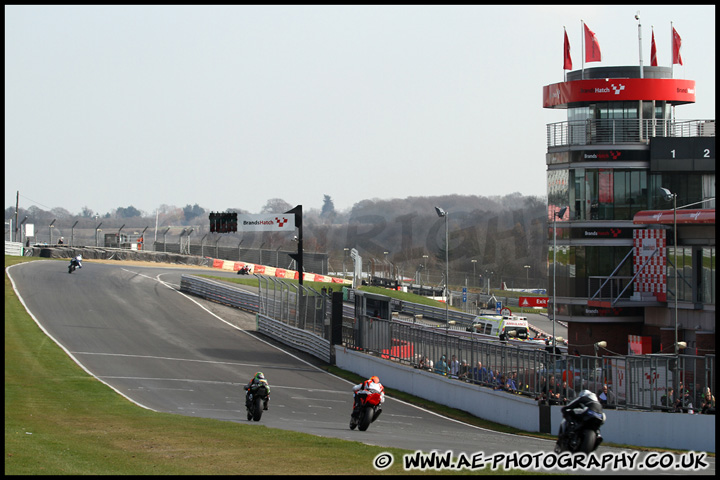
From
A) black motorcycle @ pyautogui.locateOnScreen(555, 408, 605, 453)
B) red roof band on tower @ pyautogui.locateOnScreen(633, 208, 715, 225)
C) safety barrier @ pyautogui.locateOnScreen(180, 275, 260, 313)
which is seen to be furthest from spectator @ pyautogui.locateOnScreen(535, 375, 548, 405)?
safety barrier @ pyautogui.locateOnScreen(180, 275, 260, 313)

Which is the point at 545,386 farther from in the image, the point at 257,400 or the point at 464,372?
the point at 257,400

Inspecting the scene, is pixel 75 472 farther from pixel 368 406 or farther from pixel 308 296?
pixel 308 296

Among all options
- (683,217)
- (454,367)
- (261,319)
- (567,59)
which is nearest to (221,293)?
(261,319)

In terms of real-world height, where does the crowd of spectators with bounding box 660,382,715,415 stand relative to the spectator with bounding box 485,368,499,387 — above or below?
above

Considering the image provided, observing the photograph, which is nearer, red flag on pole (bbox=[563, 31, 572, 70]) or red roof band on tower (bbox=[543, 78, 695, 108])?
Answer: red roof band on tower (bbox=[543, 78, 695, 108])

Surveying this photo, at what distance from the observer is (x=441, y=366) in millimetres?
26453

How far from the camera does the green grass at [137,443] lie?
12.0 meters

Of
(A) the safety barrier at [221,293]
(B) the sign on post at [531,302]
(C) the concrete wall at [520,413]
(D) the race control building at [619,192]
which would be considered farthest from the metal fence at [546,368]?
(B) the sign on post at [531,302]

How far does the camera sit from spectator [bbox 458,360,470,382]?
25.0 m

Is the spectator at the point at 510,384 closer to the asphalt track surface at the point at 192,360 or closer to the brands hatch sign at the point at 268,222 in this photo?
the asphalt track surface at the point at 192,360

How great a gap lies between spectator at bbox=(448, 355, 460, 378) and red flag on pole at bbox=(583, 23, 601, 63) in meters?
17.7

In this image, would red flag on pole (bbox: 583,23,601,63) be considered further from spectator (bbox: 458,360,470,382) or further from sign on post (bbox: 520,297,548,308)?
sign on post (bbox: 520,297,548,308)

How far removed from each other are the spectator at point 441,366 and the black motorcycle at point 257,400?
8.22 metres

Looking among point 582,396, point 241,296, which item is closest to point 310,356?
point 241,296
